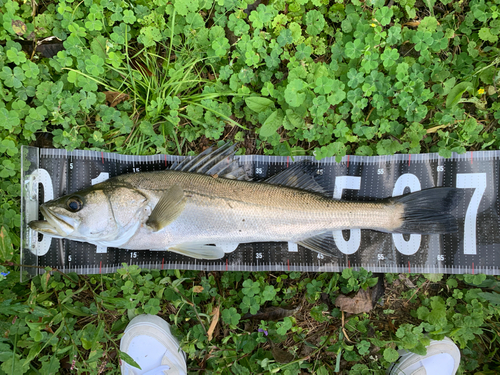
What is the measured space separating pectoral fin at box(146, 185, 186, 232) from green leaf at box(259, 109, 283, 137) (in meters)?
1.05

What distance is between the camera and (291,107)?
333cm

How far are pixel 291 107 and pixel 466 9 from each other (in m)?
2.20

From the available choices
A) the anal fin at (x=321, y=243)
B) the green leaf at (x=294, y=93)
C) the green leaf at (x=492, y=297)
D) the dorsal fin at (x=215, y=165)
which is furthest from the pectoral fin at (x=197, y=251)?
the green leaf at (x=492, y=297)

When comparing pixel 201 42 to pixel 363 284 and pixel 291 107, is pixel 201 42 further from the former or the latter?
pixel 363 284

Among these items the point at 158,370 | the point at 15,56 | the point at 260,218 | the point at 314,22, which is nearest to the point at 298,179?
the point at 260,218

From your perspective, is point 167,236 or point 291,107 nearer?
point 167,236

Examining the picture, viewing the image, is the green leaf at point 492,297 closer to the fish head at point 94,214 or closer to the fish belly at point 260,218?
the fish belly at point 260,218

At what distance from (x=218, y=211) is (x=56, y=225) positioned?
4.76ft

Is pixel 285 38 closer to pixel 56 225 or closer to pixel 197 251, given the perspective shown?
pixel 197 251

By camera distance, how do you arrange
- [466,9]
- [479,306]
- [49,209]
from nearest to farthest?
[49,209]
[479,306]
[466,9]

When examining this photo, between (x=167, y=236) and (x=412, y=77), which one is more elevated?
(x=412, y=77)

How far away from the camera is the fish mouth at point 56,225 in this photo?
2.91m

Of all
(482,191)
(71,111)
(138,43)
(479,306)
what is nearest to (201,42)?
(138,43)

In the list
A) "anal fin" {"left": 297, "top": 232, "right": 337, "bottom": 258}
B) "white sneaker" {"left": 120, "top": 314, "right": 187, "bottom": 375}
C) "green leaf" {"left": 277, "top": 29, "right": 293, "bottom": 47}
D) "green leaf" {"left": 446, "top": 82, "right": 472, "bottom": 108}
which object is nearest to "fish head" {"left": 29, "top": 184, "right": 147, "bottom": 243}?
"white sneaker" {"left": 120, "top": 314, "right": 187, "bottom": 375}
